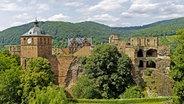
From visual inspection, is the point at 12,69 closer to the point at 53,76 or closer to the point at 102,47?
the point at 53,76

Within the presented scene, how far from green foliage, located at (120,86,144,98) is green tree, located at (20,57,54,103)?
10.8 meters

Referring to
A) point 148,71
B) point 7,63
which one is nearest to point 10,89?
point 7,63

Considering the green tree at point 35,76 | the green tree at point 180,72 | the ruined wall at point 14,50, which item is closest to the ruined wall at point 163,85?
the green tree at point 180,72

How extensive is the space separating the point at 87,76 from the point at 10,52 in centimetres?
2226

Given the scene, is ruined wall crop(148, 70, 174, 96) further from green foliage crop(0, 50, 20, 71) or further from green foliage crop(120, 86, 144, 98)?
green foliage crop(0, 50, 20, 71)

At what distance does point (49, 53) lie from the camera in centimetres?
5422

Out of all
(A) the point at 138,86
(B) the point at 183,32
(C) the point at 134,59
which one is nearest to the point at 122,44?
(C) the point at 134,59

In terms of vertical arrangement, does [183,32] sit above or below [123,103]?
above

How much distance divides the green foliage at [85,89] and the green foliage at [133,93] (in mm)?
3918

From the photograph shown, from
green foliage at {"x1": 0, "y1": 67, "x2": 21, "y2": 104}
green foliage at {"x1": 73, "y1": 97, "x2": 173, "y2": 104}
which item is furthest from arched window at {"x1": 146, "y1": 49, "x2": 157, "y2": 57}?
green foliage at {"x1": 0, "y1": 67, "x2": 21, "y2": 104}

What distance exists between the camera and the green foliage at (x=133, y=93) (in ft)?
155

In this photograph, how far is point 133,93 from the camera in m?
47.5

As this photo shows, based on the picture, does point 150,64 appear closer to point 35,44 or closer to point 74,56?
point 74,56

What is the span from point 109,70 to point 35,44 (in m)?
12.1
